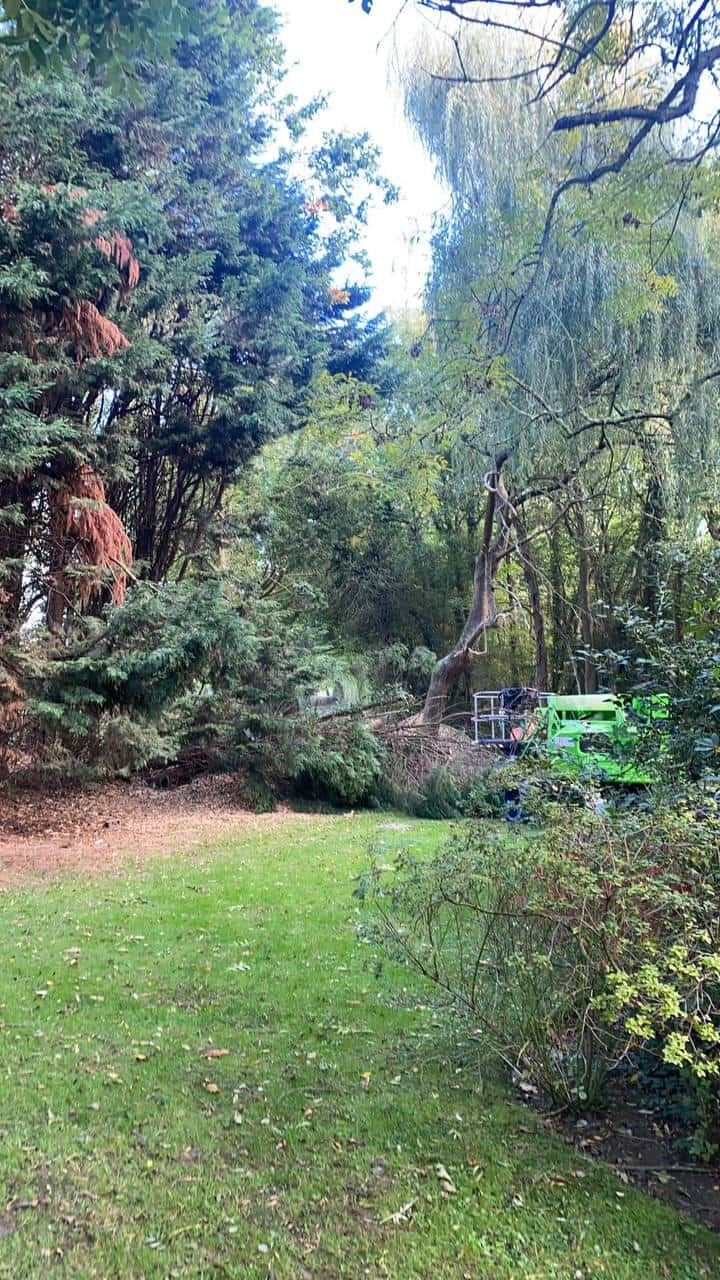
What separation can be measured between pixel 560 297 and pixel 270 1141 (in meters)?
5.49

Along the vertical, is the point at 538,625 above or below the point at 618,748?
above

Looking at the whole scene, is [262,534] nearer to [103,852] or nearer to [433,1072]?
[103,852]

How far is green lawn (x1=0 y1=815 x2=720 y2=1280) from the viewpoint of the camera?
1.82m

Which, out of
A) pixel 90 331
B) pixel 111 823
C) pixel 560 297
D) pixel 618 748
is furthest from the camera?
pixel 111 823

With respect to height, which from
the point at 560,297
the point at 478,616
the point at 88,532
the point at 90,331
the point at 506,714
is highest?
the point at 90,331

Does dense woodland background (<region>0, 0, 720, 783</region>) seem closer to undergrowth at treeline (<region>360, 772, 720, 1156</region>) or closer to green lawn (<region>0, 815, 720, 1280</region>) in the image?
undergrowth at treeline (<region>360, 772, 720, 1156</region>)

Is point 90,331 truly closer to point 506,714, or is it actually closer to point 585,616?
point 506,714

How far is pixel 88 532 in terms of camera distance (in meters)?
7.59

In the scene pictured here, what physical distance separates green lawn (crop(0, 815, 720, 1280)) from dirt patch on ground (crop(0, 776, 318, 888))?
99.6 inches

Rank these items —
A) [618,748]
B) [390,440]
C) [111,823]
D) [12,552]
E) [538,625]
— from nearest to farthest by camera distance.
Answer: [618,748]
[12,552]
[111,823]
[390,440]
[538,625]

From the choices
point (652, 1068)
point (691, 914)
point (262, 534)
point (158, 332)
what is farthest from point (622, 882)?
point (262, 534)

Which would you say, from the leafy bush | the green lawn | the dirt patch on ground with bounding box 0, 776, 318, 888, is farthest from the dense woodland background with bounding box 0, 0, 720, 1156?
the dirt patch on ground with bounding box 0, 776, 318, 888

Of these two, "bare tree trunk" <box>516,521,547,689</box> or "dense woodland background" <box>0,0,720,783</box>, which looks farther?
"bare tree trunk" <box>516,521,547,689</box>

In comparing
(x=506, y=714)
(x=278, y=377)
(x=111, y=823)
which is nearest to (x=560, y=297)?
(x=278, y=377)
